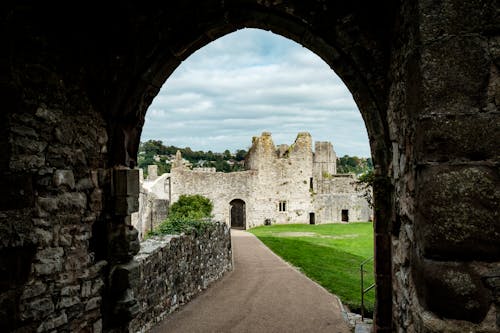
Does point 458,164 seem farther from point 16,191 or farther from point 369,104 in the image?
point 16,191

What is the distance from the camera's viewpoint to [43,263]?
3.66 m

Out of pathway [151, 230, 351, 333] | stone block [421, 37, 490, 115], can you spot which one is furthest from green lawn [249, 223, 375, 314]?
stone block [421, 37, 490, 115]

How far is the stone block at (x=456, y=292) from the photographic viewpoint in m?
2.19

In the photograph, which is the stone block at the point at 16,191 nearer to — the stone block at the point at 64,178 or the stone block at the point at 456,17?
the stone block at the point at 64,178

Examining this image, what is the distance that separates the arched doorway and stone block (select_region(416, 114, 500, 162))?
28714 millimetres

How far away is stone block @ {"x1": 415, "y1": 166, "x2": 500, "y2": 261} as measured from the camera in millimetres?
2203

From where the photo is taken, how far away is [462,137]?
2260 mm

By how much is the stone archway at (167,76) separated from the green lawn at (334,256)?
18.1 ft

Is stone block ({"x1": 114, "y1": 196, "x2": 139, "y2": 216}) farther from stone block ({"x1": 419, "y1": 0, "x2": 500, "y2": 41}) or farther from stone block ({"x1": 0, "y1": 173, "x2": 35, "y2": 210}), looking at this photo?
stone block ({"x1": 419, "y1": 0, "x2": 500, "y2": 41})

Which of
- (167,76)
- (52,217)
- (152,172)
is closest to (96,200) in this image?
(52,217)

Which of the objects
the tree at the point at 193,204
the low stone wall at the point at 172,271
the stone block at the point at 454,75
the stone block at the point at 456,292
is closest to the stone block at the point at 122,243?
the low stone wall at the point at 172,271

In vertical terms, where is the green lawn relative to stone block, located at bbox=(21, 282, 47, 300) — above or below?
below

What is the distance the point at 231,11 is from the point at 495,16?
250 cm

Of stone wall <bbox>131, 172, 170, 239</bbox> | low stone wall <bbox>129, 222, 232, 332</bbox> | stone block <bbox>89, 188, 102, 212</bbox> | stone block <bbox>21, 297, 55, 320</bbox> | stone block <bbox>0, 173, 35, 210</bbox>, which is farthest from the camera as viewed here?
stone wall <bbox>131, 172, 170, 239</bbox>
